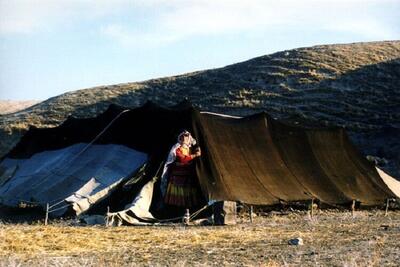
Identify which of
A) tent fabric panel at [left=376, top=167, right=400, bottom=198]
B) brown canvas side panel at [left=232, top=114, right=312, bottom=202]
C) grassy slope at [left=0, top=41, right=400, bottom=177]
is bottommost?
tent fabric panel at [left=376, top=167, right=400, bottom=198]

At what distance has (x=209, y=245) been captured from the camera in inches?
449

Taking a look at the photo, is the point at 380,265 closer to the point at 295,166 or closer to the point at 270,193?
the point at 270,193

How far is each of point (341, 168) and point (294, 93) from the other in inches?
936

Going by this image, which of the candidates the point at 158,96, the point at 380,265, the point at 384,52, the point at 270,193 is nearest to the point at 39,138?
the point at 270,193

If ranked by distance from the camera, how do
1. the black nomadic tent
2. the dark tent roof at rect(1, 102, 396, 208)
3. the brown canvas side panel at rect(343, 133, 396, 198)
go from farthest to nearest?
the brown canvas side panel at rect(343, 133, 396, 198)
the dark tent roof at rect(1, 102, 396, 208)
the black nomadic tent

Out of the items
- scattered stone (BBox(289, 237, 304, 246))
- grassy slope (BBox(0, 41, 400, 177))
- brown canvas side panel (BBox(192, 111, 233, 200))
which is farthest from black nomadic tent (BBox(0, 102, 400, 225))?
grassy slope (BBox(0, 41, 400, 177))

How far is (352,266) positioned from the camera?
8.32 meters

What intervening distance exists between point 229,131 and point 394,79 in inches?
1101

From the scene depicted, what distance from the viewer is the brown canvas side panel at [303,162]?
58.2 ft

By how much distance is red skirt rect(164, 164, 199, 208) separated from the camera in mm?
16156

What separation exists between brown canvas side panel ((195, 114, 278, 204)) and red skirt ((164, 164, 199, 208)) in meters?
0.37

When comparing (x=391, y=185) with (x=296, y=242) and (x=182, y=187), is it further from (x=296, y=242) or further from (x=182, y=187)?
(x=296, y=242)

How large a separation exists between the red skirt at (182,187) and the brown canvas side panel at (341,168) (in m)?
4.05

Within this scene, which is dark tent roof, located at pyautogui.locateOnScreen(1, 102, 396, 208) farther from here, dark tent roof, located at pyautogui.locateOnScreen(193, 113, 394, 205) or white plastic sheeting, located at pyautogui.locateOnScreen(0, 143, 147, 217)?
white plastic sheeting, located at pyautogui.locateOnScreen(0, 143, 147, 217)
